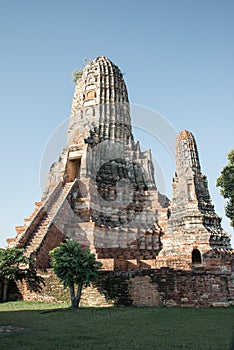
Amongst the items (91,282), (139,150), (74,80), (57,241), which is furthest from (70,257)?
(74,80)

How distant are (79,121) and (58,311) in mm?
17370

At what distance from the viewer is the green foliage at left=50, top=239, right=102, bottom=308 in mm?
10984

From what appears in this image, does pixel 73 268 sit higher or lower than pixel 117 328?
higher

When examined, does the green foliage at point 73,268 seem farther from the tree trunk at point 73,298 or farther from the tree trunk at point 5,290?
the tree trunk at point 5,290

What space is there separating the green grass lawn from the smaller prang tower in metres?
3.30

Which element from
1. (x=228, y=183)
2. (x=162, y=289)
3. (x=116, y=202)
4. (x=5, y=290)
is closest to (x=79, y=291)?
(x=162, y=289)

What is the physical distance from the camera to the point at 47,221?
1673 cm

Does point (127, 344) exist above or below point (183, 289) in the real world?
below

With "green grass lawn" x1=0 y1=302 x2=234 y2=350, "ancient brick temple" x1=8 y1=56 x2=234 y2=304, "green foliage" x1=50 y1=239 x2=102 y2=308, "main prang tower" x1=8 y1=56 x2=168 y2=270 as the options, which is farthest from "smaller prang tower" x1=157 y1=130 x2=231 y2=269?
"green foliage" x1=50 y1=239 x2=102 y2=308

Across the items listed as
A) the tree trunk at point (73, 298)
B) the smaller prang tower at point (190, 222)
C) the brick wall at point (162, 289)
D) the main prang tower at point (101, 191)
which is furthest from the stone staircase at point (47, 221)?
the smaller prang tower at point (190, 222)

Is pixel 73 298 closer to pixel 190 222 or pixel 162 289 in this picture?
pixel 162 289

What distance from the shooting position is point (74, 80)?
31.3 m

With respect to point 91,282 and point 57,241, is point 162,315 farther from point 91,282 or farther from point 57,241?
point 57,241

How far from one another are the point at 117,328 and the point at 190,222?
8.04 meters
